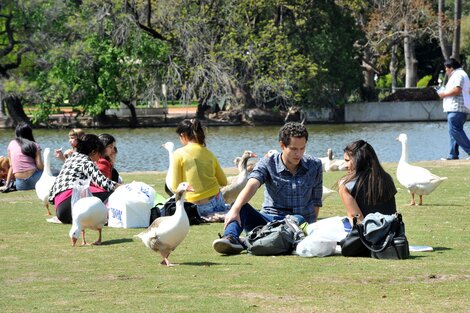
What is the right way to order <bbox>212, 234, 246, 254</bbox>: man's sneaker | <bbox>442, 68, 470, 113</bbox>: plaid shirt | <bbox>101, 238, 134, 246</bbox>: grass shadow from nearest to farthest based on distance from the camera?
<bbox>212, 234, 246, 254</bbox>: man's sneaker → <bbox>101, 238, 134, 246</bbox>: grass shadow → <bbox>442, 68, 470, 113</bbox>: plaid shirt

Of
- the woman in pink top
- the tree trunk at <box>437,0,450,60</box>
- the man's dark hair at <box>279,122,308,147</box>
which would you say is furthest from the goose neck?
the tree trunk at <box>437,0,450,60</box>

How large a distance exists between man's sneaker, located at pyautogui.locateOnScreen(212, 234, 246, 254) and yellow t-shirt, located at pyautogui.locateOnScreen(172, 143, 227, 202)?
249cm

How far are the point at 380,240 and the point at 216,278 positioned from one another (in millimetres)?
1680

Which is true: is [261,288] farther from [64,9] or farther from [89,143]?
[64,9]

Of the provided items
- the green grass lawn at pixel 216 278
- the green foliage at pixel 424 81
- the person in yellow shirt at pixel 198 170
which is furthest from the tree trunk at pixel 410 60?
the green grass lawn at pixel 216 278

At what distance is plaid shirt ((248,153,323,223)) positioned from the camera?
384 inches

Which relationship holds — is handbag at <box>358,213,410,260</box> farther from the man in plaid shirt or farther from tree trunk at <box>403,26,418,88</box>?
tree trunk at <box>403,26,418,88</box>

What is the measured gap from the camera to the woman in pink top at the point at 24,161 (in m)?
17.3

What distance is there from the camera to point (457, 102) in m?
20.2

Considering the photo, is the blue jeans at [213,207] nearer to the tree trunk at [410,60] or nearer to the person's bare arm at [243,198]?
the person's bare arm at [243,198]

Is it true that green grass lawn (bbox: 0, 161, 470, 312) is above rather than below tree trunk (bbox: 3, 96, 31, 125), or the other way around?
above

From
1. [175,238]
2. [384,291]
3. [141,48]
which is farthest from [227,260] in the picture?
[141,48]

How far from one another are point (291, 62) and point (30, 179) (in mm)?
33598

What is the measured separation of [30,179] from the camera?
17484 mm
